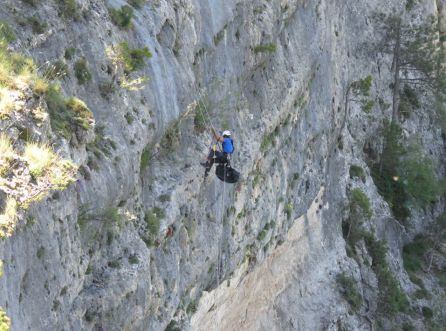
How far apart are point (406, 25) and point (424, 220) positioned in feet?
39.4

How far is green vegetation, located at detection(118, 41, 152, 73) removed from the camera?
15.0m

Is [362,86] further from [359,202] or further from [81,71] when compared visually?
[81,71]

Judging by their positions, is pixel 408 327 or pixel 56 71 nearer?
pixel 56 71

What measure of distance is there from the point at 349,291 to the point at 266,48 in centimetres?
1274

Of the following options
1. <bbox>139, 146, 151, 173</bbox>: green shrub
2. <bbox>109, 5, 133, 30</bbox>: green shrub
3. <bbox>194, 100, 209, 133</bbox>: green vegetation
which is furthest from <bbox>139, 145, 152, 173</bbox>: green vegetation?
<bbox>109, 5, 133, 30</bbox>: green shrub

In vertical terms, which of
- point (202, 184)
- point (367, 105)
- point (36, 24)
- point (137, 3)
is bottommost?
point (202, 184)

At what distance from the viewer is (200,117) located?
19.0m

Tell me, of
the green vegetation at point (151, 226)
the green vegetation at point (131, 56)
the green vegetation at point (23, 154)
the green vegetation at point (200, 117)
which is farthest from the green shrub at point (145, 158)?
the green vegetation at point (23, 154)

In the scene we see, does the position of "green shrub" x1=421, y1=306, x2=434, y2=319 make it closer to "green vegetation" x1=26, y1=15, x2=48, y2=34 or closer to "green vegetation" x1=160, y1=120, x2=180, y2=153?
"green vegetation" x1=160, y1=120, x2=180, y2=153

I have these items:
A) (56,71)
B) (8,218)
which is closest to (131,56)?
(56,71)

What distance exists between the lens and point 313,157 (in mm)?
29109

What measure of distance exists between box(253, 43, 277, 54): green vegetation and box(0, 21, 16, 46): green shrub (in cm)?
1159

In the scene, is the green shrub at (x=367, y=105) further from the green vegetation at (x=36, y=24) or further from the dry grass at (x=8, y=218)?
the dry grass at (x=8, y=218)

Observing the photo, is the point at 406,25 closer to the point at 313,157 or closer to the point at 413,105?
the point at 413,105
